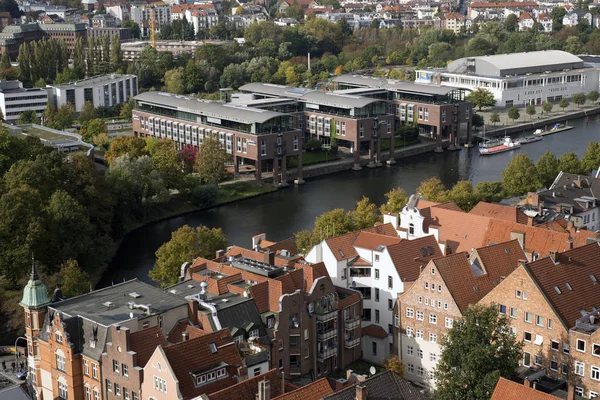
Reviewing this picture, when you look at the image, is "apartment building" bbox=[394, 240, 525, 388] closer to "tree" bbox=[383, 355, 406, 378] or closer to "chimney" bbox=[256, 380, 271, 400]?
"tree" bbox=[383, 355, 406, 378]

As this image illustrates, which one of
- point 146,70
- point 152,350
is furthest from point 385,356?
point 146,70

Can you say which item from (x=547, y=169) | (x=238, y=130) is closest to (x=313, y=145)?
(x=238, y=130)

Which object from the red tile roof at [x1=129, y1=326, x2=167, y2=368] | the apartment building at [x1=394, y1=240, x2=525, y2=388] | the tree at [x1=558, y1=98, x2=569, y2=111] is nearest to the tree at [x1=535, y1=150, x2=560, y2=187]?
the apartment building at [x1=394, y1=240, x2=525, y2=388]

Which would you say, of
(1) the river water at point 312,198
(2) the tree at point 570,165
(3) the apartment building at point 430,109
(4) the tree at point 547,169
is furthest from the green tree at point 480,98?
(4) the tree at point 547,169

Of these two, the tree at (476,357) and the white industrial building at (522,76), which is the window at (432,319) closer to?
the tree at (476,357)

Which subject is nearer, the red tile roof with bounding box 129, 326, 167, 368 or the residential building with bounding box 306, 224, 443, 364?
the red tile roof with bounding box 129, 326, 167, 368

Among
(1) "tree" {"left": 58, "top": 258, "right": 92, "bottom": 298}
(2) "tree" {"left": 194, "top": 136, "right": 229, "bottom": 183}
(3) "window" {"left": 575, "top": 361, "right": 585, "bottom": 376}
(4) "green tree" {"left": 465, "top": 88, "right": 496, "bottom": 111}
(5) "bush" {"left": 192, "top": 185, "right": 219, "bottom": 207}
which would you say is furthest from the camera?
(4) "green tree" {"left": 465, "top": 88, "right": 496, "bottom": 111}

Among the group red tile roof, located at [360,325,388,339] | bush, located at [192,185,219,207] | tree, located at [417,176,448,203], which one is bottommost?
bush, located at [192,185,219,207]

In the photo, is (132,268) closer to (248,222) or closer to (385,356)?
(248,222)
